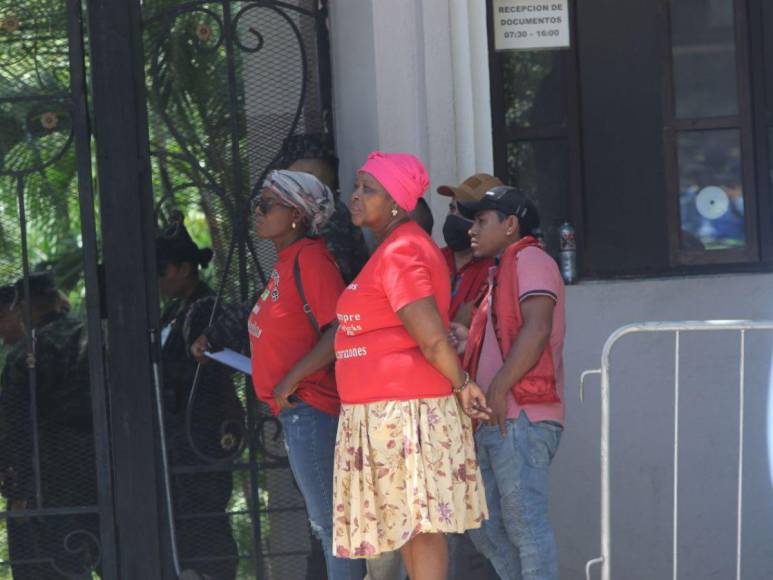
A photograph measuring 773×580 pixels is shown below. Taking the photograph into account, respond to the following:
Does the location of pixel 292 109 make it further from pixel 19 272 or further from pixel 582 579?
pixel 582 579

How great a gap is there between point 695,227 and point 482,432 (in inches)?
66.8

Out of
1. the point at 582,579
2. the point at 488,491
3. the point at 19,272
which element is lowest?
the point at 582,579

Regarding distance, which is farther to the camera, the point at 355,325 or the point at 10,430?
the point at 10,430

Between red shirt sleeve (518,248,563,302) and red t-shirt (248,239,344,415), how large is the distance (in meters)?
0.68

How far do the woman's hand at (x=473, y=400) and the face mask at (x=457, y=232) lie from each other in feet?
2.44

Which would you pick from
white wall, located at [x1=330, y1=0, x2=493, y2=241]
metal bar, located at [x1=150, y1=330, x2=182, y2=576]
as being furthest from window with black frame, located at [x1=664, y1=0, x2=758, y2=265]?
metal bar, located at [x1=150, y1=330, x2=182, y2=576]

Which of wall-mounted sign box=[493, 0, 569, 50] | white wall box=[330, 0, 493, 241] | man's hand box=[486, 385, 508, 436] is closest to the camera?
man's hand box=[486, 385, 508, 436]

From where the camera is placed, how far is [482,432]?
464 cm

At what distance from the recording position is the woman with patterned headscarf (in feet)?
15.9

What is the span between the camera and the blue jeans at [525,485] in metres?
4.56

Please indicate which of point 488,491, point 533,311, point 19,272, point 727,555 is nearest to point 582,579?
point 727,555

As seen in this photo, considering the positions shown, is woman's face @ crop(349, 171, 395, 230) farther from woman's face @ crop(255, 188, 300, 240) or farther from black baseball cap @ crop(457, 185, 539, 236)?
woman's face @ crop(255, 188, 300, 240)

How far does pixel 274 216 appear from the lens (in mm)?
4926

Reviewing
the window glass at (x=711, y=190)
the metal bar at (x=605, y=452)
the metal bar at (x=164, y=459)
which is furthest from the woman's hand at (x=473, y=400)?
the window glass at (x=711, y=190)
